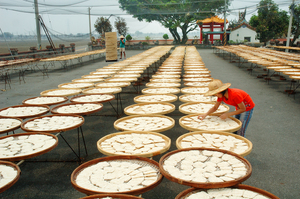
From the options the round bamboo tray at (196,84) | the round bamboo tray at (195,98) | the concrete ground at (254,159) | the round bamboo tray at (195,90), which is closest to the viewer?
the concrete ground at (254,159)

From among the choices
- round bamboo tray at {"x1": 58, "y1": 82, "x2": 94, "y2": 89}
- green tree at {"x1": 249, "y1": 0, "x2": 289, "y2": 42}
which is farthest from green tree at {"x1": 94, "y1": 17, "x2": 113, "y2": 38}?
round bamboo tray at {"x1": 58, "y1": 82, "x2": 94, "y2": 89}

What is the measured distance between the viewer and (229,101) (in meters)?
3.07

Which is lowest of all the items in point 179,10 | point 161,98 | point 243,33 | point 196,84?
point 161,98

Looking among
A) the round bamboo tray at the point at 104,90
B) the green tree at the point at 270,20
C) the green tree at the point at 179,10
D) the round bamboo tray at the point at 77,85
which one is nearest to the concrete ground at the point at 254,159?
the round bamboo tray at the point at 104,90

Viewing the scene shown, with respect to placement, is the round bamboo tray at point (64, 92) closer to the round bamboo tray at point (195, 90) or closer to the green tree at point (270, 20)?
the round bamboo tray at point (195, 90)

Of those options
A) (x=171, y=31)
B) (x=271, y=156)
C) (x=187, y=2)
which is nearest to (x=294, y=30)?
(x=187, y=2)

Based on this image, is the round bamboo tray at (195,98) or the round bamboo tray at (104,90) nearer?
the round bamboo tray at (195,98)

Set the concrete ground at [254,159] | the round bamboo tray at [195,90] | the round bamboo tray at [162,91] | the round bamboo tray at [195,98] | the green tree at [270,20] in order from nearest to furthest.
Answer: the concrete ground at [254,159], the round bamboo tray at [195,98], the round bamboo tray at [195,90], the round bamboo tray at [162,91], the green tree at [270,20]

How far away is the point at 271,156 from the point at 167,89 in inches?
103

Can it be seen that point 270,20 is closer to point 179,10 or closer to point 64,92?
point 179,10

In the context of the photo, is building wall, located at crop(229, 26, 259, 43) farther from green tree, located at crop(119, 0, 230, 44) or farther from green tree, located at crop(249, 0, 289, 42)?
green tree, located at crop(249, 0, 289, 42)

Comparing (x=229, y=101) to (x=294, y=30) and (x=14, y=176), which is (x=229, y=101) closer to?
(x=14, y=176)

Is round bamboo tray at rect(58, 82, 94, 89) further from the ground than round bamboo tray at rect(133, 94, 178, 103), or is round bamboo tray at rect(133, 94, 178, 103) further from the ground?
round bamboo tray at rect(58, 82, 94, 89)

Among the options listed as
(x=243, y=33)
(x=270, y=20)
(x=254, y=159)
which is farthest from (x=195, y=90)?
(x=243, y=33)
